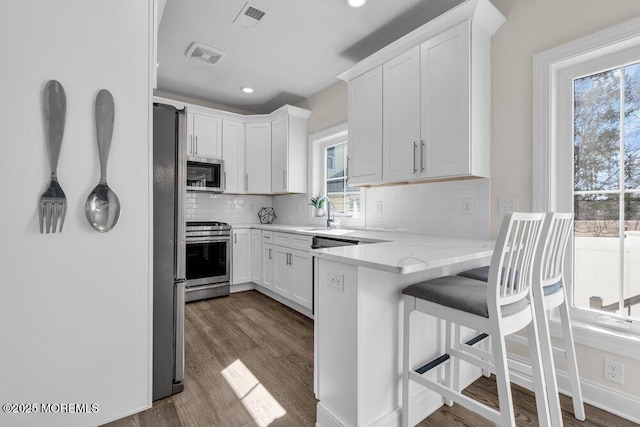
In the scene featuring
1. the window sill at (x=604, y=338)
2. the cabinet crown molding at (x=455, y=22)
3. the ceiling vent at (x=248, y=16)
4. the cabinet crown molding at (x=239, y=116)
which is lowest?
the window sill at (x=604, y=338)

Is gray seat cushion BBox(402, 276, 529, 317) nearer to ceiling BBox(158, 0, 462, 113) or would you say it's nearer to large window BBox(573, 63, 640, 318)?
large window BBox(573, 63, 640, 318)

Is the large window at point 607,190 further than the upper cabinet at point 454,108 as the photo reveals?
No

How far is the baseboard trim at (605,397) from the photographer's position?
157cm

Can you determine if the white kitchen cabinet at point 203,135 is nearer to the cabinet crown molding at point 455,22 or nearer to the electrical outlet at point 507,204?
the cabinet crown molding at point 455,22

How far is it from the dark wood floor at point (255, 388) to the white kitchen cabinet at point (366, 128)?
1.53 metres

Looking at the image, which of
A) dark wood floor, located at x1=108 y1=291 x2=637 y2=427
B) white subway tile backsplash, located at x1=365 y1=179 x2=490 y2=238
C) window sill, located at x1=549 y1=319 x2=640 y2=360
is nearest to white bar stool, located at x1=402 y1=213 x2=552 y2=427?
dark wood floor, located at x1=108 y1=291 x2=637 y2=427

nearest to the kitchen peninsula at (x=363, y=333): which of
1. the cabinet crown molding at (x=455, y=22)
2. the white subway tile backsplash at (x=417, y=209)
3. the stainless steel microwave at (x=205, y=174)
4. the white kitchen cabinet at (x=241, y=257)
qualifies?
the white subway tile backsplash at (x=417, y=209)

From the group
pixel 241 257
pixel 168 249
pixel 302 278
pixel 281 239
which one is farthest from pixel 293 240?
pixel 168 249

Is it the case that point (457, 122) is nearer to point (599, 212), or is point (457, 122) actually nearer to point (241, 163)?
point (599, 212)

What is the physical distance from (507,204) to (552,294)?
74 cm

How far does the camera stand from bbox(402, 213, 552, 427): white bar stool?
1127mm

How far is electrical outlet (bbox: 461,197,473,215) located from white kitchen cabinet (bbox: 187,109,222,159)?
309 centimetres

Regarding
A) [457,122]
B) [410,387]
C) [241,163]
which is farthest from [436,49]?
[241,163]

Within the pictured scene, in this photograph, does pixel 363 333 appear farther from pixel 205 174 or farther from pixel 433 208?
pixel 205 174
